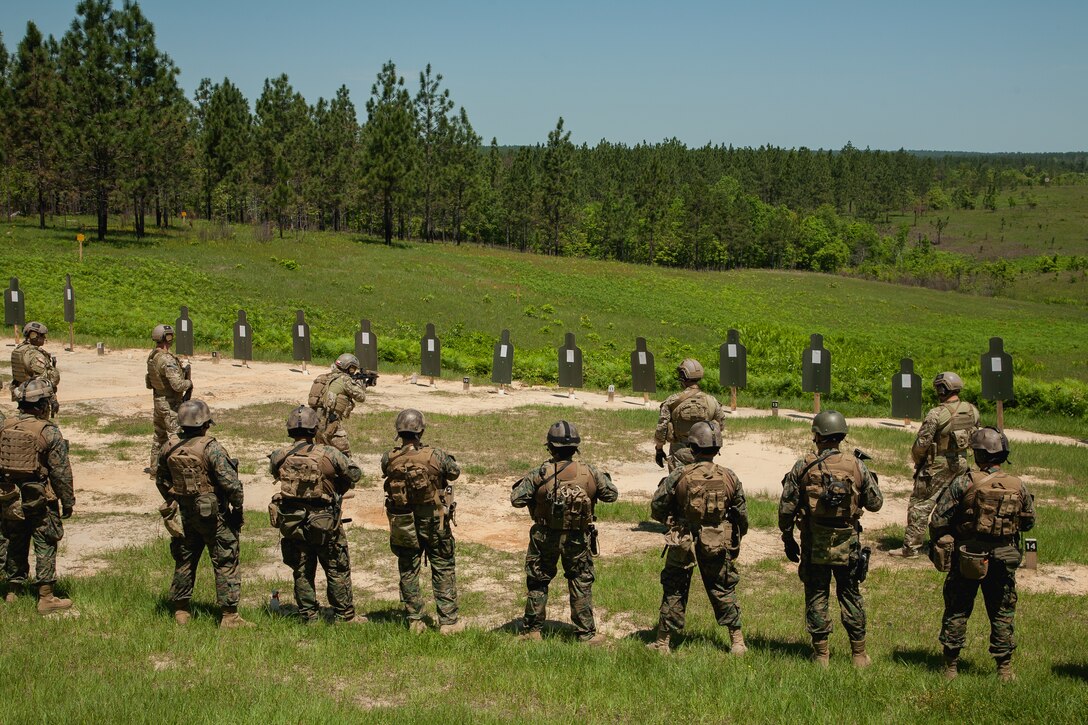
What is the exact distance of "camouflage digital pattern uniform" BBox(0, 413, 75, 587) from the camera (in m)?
9.44

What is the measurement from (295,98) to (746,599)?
302ft

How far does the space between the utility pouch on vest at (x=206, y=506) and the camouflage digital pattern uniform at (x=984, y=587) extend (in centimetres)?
675

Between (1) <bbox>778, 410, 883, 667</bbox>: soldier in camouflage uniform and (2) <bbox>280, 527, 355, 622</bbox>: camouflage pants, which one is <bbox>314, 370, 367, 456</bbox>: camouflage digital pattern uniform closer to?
(2) <bbox>280, 527, 355, 622</bbox>: camouflage pants

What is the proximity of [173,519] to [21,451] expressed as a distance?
6.01 ft

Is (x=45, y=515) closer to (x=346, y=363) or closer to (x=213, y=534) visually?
(x=213, y=534)

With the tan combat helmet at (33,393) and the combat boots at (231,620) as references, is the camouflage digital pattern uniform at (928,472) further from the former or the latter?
the tan combat helmet at (33,393)

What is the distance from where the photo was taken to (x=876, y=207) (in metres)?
164

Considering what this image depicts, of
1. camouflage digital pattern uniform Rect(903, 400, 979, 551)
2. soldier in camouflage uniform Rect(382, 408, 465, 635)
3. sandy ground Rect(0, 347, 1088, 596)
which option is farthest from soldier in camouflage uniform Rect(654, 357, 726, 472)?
soldier in camouflage uniform Rect(382, 408, 465, 635)

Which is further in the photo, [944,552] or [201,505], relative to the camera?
[201,505]

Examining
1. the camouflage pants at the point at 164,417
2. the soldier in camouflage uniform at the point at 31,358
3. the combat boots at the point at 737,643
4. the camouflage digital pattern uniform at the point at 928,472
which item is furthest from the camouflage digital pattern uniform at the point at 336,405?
the camouflage digital pattern uniform at the point at 928,472

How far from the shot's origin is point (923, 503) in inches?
501

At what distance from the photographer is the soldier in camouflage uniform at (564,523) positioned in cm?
859

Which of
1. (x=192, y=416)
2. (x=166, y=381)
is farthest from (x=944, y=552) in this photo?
(x=166, y=381)

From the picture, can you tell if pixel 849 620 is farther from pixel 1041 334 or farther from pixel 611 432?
pixel 1041 334
